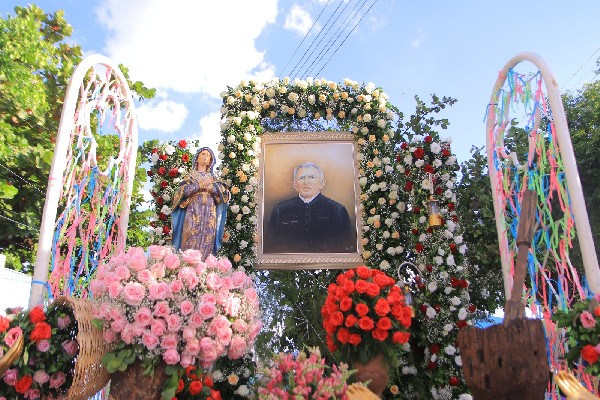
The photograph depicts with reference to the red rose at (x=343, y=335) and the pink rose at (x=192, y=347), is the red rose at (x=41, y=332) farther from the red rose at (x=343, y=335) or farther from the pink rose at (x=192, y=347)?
the red rose at (x=343, y=335)

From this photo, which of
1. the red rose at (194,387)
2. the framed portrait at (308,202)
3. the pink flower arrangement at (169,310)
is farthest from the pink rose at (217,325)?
the framed portrait at (308,202)

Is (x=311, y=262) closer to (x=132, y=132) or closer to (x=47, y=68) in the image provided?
(x=132, y=132)

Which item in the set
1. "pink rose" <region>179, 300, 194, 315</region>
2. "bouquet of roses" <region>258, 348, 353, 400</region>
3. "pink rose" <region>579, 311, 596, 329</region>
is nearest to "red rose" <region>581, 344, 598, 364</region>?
"pink rose" <region>579, 311, 596, 329</region>

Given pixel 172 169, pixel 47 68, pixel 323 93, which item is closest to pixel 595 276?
pixel 323 93

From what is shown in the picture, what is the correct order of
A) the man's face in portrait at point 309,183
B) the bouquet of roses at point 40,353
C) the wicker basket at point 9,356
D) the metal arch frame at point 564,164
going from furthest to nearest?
the man's face in portrait at point 309,183
the metal arch frame at point 564,164
the bouquet of roses at point 40,353
the wicker basket at point 9,356

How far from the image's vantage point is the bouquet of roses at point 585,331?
316 centimetres

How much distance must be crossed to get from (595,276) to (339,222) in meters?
3.90

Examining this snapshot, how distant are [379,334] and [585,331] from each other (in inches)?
56.8

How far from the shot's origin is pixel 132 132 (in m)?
6.69

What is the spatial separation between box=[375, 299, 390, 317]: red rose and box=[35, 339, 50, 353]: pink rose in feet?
7.71

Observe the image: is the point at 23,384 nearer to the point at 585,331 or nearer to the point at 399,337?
the point at 399,337

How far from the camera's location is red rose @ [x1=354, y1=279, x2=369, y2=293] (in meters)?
3.70

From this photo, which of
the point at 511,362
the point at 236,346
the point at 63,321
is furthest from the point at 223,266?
the point at 511,362

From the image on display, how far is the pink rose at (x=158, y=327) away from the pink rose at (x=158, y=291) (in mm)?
142
